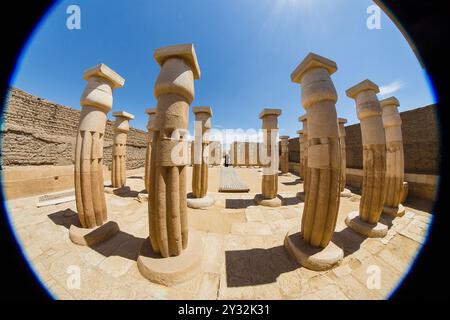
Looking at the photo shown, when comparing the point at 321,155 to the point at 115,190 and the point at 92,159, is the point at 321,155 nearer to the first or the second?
the point at 92,159

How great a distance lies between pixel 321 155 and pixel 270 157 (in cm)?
339

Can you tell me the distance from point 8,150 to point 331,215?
11289 mm

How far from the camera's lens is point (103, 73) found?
3055 mm

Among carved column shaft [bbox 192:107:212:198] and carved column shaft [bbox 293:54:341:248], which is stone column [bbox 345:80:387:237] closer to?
carved column shaft [bbox 293:54:341:248]

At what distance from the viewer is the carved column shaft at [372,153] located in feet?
11.0

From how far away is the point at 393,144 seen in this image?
4355 mm

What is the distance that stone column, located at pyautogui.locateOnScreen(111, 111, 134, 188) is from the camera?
21.7 feet

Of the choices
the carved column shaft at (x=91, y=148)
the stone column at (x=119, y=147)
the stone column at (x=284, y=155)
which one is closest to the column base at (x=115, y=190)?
the stone column at (x=119, y=147)

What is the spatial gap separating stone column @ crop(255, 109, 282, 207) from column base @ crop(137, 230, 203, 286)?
3.55m

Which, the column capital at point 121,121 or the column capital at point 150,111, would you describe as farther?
the column capital at point 121,121

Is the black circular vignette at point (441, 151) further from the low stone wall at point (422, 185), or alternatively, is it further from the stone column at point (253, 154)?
the stone column at point (253, 154)

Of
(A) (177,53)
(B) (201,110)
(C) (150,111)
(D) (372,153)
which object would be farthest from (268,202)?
(C) (150,111)

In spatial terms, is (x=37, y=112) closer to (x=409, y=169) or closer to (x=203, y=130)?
(x=203, y=130)
